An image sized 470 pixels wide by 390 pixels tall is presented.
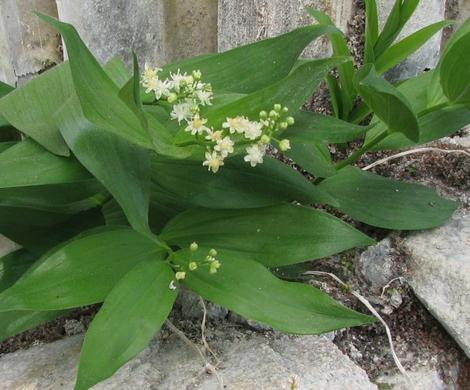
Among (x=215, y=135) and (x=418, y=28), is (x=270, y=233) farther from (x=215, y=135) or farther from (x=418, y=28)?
(x=418, y=28)

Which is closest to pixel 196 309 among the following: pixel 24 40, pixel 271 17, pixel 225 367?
pixel 225 367

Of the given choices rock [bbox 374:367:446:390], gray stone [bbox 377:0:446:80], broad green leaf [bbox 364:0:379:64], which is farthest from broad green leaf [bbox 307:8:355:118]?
rock [bbox 374:367:446:390]

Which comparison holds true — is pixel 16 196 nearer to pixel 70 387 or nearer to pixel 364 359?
pixel 70 387

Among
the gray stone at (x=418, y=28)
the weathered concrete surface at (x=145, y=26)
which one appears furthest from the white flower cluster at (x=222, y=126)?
the gray stone at (x=418, y=28)

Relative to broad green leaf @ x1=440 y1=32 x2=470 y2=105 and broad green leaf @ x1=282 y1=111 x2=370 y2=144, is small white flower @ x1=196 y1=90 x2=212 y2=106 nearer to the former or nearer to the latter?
broad green leaf @ x1=282 y1=111 x2=370 y2=144

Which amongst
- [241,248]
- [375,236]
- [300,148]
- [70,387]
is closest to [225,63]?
[300,148]

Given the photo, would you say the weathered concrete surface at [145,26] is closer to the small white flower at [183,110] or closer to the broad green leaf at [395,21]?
the broad green leaf at [395,21]
